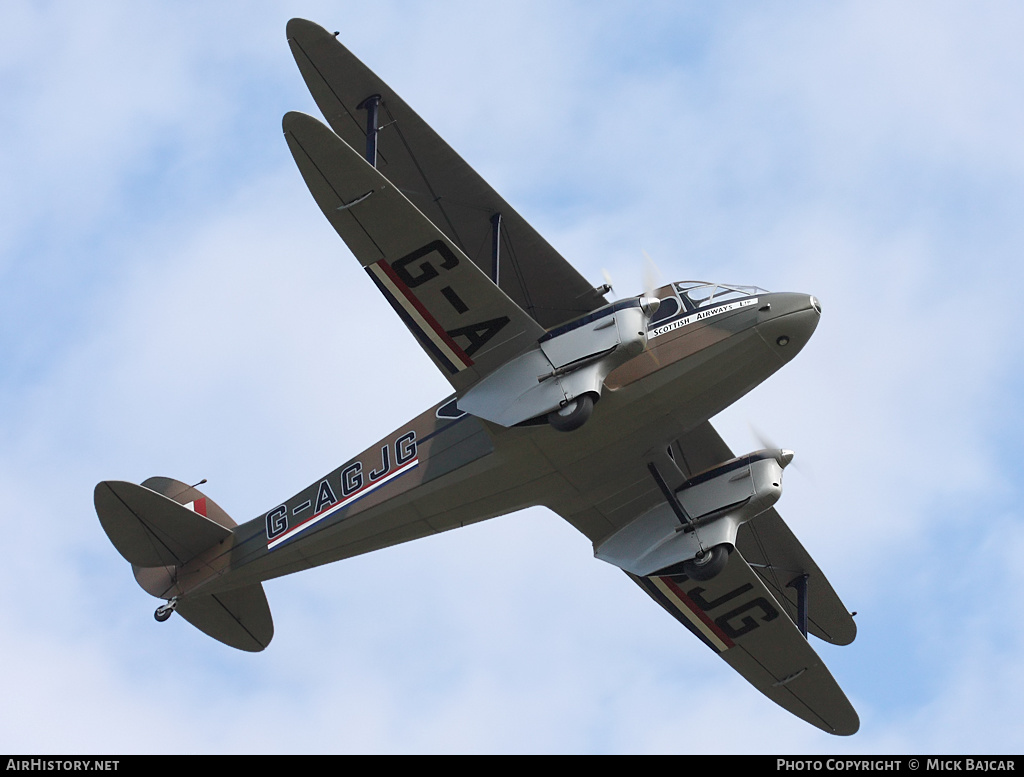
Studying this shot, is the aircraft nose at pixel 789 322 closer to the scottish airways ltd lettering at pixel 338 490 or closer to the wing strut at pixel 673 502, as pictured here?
the wing strut at pixel 673 502

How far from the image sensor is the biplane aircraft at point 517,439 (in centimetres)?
2058

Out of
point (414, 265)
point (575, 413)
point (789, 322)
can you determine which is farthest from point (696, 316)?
point (414, 265)

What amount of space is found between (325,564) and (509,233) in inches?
277

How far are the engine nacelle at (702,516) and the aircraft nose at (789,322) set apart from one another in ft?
9.42

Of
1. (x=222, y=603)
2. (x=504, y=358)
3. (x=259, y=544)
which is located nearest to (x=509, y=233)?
(x=504, y=358)

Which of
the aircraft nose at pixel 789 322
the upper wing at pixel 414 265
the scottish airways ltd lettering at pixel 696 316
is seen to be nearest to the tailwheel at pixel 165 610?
the upper wing at pixel 414 265

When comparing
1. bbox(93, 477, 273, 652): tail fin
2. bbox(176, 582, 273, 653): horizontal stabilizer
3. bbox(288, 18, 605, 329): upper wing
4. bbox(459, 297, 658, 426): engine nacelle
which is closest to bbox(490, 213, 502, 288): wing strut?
bbox(288, 18, 605, 329): upper wing

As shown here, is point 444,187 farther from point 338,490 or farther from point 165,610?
point 165,610

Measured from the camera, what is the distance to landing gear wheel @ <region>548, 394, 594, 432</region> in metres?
20.4

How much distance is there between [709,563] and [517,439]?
440cm

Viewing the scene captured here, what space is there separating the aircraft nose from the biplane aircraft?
0.11 ft

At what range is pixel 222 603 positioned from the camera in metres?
25.5

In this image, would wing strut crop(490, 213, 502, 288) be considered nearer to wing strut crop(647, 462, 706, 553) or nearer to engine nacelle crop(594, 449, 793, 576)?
wing strut crop(647, 462, 706, 553)

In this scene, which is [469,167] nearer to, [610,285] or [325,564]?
[610,285]
